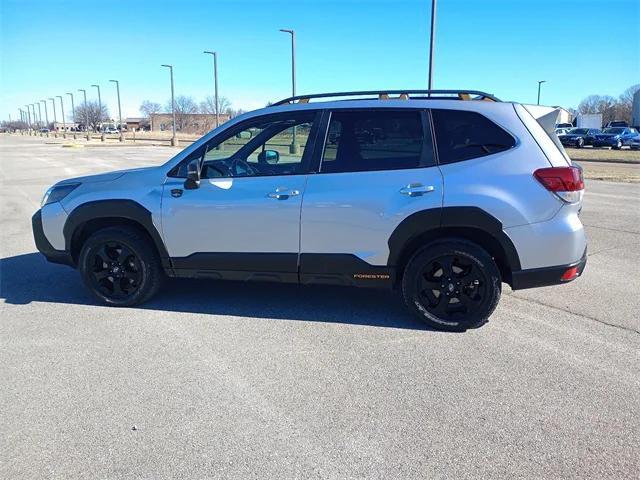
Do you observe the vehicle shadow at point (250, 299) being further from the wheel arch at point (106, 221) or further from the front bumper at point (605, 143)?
the front bumper at point (605, 143)

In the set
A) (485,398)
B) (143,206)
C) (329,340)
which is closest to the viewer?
(485,398)

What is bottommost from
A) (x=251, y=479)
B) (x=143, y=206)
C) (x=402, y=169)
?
(x=251, y=479)

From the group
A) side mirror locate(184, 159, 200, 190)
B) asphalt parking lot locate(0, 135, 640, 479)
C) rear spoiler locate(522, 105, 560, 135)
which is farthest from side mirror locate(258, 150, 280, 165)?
rear spoiler locate(522, 105, 560, 135)

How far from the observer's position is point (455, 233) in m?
4.27

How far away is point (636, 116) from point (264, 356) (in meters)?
88.9

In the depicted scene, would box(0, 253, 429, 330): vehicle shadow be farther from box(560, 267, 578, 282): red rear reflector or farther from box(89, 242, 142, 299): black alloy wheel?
box(560, 267, 578, 282): red rear reflector

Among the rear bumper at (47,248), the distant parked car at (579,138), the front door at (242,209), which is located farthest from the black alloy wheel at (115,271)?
the distant parked car at (579,138)

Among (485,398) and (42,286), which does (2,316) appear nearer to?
(42,286)

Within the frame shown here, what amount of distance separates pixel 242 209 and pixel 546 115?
2.76m

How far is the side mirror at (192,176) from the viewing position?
4.46 meters

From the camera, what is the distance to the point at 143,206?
4668 mm

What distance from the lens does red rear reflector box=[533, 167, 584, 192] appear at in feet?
13.1

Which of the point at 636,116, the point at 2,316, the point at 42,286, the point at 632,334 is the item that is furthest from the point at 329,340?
the point at 636,116

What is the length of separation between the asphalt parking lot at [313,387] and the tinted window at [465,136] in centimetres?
152
